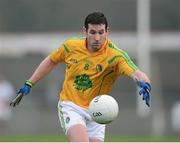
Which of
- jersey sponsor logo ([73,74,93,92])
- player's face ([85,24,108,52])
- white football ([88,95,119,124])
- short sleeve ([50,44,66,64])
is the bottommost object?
white football ([88,95,119,124])

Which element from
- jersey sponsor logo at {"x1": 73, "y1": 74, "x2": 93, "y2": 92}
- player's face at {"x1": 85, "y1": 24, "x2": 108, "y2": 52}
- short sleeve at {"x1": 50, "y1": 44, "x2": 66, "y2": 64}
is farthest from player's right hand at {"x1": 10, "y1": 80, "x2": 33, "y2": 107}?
player's face at {"x1": 85, "y1": 24, "x2": 108, "y2": 52}

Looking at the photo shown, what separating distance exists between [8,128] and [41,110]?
293cm

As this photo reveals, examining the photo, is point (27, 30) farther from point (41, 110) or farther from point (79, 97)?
point (79, 97)

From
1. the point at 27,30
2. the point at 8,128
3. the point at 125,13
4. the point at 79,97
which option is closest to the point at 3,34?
the point at 27,30

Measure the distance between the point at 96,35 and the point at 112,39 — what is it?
26.2m

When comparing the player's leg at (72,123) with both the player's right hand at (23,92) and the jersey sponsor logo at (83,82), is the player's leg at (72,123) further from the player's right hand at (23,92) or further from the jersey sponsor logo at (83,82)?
the player's right hand at (23,92)

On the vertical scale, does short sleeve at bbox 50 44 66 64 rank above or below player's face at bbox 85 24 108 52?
below

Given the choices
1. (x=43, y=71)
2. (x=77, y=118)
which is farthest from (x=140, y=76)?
(x=43, y=71)

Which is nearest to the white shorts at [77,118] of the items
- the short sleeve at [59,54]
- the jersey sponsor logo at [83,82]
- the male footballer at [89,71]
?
the male footballer at [89,71]

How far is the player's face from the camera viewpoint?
12266 mm

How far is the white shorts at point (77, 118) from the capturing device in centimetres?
1240

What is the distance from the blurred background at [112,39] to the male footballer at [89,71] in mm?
22118

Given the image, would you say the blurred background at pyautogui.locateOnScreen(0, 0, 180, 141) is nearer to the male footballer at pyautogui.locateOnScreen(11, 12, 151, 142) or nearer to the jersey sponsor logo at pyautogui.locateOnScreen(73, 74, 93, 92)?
the male footballer at pyautogui.locateOnScreen(11, 12, 151, 142)

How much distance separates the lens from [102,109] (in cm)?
1180
